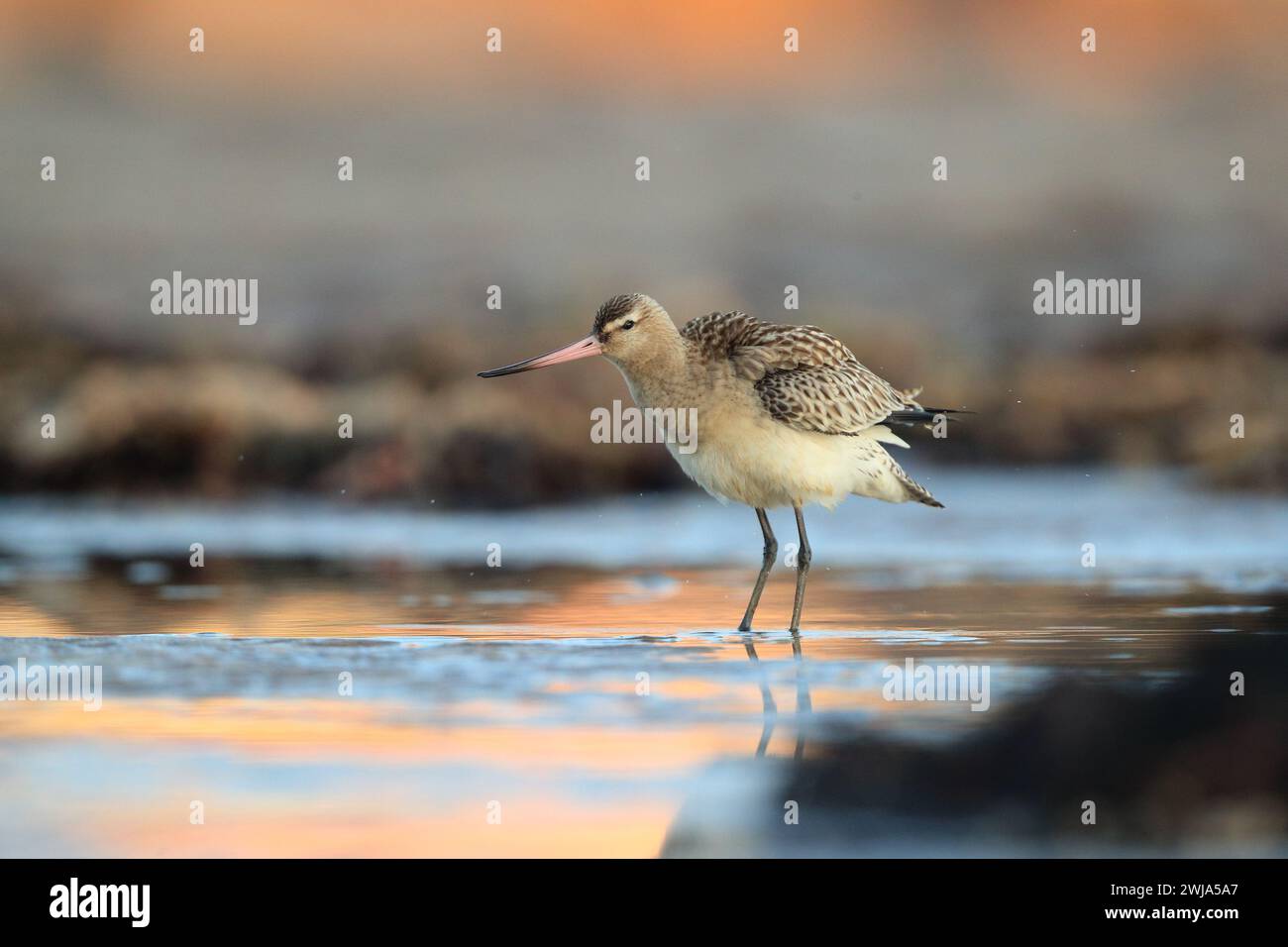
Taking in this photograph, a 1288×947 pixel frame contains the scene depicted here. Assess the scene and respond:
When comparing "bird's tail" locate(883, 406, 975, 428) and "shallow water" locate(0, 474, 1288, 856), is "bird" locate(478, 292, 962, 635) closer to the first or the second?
"bird's tail" locate(883, 406, 975, 428)

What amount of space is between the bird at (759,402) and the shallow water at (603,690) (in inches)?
24.5

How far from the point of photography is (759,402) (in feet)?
26.4

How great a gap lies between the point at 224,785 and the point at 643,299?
12.8 ft

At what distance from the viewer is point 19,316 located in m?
16.9

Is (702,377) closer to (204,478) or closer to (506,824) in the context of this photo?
(506,824)

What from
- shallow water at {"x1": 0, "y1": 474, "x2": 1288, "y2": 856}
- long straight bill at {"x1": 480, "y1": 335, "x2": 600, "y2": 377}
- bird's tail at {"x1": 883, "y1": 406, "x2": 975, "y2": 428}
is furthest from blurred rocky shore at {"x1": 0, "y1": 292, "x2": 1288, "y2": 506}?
bird's tail at {"x1": 883, "y1": 406, "x2": 975, "y2": 428}

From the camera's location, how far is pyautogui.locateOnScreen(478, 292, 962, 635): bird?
26.3 ft

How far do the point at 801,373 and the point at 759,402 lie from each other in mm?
274

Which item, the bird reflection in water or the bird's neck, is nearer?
the bird reflection in water

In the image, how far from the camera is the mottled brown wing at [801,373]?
8.06 m

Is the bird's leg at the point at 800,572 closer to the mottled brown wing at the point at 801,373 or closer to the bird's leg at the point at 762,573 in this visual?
the bird's leg at the point at 762,573

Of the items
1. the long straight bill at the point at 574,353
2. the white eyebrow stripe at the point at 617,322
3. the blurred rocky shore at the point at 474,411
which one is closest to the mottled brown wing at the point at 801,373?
the white eyebrow stripe at the point at 617,322

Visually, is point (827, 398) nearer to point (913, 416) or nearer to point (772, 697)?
point (913, 416)

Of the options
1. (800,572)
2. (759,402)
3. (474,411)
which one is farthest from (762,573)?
(474,411)
